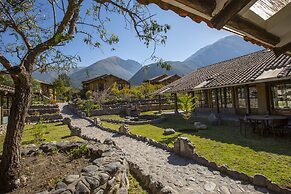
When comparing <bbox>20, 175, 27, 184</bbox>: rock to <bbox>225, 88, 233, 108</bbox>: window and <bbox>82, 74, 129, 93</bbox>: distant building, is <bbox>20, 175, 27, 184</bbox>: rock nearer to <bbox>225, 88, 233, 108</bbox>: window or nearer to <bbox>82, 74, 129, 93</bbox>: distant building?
<bbox>225, 88, 233, 108</bbox>: window

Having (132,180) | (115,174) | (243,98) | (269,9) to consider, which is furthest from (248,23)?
(243,98)

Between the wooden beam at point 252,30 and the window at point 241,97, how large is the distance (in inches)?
611

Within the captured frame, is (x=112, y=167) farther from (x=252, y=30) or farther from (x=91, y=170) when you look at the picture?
(x=252, y=30)

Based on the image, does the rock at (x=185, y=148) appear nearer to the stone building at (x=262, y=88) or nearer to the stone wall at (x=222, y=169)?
the stone wall at (x=222, y=169)

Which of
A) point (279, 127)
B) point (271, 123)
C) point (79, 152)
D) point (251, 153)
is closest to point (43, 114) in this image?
point (79, 152)

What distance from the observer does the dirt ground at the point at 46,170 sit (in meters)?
4.40

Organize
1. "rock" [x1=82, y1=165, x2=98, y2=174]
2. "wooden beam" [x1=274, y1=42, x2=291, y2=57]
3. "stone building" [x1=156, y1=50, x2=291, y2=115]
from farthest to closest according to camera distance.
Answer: "stone building" [x1=156, y1=50, x2=291, y2=115] → "rock" [x1=82, y1=165, x2=98, y2=174] → "wooden beam" [x1=274, y1=42, x2=291, y2=57]

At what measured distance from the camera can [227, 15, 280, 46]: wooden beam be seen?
197 cm

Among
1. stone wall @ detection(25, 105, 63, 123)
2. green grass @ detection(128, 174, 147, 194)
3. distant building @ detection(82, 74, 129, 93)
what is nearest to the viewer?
green grass @ detection(128, 174, 147, 194)

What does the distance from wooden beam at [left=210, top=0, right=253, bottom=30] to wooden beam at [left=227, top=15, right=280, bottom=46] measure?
0.20 meters

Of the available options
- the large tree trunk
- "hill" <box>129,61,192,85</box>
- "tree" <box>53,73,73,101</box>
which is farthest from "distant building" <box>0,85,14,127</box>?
"tree" <box>53,73,73,101</box>

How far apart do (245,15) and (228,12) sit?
0.43m

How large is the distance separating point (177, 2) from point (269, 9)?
40.7 inches

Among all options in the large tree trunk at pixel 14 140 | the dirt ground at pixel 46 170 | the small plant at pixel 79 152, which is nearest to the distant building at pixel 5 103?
the dirt ground at pixel 46 170
